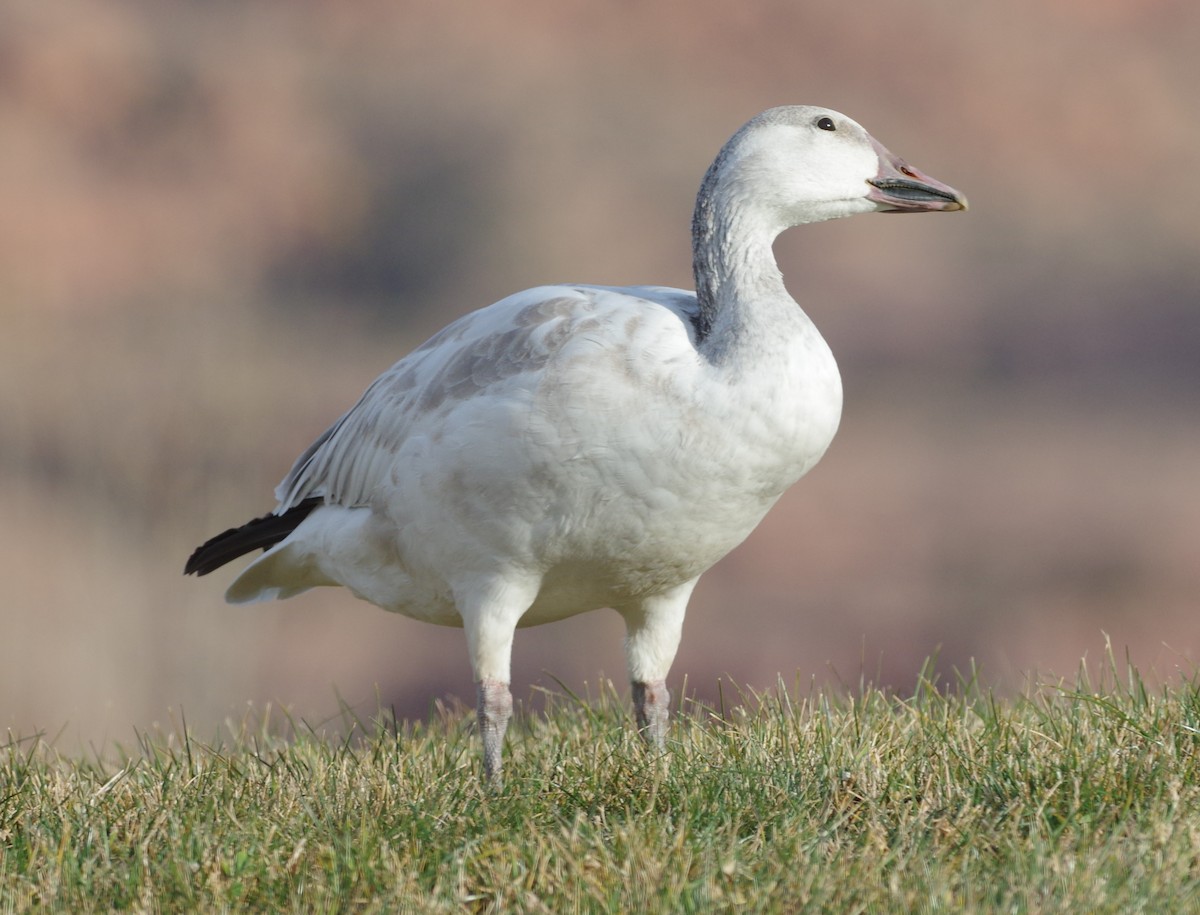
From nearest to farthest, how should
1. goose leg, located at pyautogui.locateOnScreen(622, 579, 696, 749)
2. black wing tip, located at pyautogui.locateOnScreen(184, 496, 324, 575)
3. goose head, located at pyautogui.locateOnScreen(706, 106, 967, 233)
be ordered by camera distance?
goose head, located at pyautogui.locateOnScreen(706, 106, 967, 233) → goose leg, located at pyautogui.locateOnScreen(622, 579, 696, 749) → black wing tip, located at pyautogui.locateOnScreen(184, 496, 324, 575)

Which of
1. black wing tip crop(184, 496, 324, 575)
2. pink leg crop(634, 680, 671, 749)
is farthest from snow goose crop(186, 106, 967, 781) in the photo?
black wing tip crop(184, 496, 324, 575)

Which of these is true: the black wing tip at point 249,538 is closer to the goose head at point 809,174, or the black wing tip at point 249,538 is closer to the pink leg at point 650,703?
the pink leg at point 650,703

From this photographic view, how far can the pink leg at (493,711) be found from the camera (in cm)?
409

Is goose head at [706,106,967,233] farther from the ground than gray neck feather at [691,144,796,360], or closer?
farther from the ground

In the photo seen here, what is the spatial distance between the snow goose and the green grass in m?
0.46

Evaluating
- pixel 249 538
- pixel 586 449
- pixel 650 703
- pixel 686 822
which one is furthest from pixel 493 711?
pixel 249 538

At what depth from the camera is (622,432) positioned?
379 centimetres

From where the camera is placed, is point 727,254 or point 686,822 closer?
point 686,822

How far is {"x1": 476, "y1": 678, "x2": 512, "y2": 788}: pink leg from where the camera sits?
4.09 metres

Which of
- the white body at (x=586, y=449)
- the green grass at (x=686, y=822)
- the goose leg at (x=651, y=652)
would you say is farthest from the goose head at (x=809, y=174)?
the green grass at (x=686, y=822)

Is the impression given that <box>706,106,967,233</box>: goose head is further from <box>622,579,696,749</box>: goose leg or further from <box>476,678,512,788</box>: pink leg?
<box>476,678,512,788</box>: pink leg

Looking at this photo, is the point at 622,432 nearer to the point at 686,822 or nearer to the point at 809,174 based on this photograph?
the point at 809,174

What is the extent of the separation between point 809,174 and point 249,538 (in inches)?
84.6

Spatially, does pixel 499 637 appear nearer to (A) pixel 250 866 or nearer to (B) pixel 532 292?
(B) pixel 532 292
